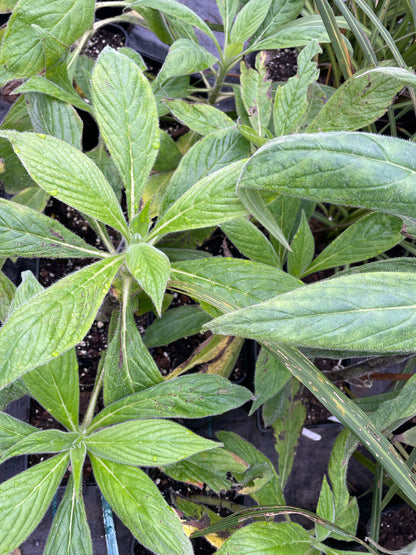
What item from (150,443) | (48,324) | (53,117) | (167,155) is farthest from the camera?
(167,155)

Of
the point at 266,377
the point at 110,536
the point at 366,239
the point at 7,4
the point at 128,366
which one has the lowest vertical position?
the point at 110,536

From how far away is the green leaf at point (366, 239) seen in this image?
0.82 m

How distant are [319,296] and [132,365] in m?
0.43

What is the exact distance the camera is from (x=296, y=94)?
32.6 inches

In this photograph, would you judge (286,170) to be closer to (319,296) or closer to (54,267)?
(319,296)

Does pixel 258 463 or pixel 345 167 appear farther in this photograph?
pixel 258 463

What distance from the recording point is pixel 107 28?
1335 millimetres

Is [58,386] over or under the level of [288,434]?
over

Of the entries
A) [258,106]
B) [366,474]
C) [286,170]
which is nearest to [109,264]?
[286,170]

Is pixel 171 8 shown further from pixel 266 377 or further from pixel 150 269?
pixel 266 377

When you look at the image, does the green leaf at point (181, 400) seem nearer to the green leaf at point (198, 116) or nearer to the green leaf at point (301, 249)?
the green leaf at point (301, 249)

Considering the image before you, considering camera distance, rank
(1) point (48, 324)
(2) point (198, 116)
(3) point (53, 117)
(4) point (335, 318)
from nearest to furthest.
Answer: (4) point (335, 318)
(1) point (48, 324)
(3) point (53, 117)
(2) point (198, 116)

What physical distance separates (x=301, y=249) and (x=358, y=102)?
0.92ft

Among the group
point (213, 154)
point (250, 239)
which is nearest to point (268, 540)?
point (250, 239)
